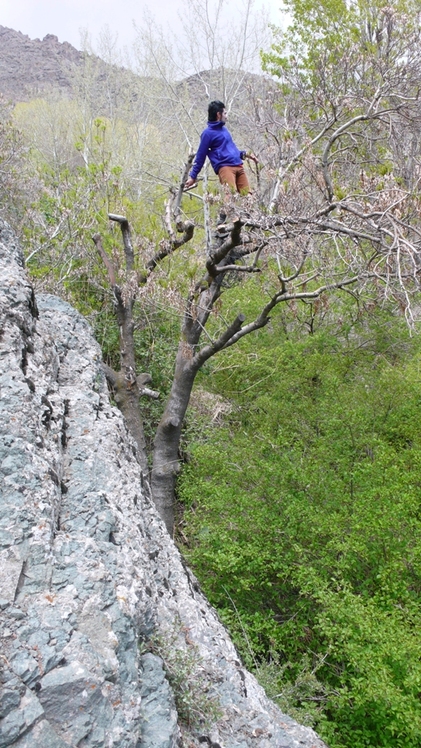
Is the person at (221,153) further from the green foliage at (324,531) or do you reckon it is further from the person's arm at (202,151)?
the green foliage at (324,531)

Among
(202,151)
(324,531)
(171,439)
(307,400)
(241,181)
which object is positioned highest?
(202,151)

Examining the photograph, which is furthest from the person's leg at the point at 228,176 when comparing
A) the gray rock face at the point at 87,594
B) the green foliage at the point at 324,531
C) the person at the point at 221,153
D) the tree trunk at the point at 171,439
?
the gray rock face at the point at 87,594

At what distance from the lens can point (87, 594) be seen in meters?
1.93

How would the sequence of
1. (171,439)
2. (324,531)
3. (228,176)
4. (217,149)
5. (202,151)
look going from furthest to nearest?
(171,439), (228,176), (217,149), (202,151), (324,531)

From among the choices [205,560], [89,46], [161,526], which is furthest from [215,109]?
[89,46]

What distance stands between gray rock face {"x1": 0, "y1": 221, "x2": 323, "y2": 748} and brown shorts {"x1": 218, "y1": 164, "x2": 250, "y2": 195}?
3.45m

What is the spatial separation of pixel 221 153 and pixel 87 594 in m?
5.35

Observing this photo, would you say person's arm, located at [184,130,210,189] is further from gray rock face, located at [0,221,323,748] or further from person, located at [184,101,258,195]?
gray rock face, located at [0,221,323,748]

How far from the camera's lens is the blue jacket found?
5844 millimetres

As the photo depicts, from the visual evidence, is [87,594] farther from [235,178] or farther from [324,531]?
[235,178]

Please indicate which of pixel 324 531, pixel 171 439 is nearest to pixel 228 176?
pixel 171 439

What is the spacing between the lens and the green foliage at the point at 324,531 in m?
4.15

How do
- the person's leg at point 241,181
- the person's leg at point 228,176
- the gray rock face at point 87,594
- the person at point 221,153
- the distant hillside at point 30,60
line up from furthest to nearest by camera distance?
1. the distant hillside at point 30,60
2. the person's leg at point 241,181
3. the person's leg at point 228,176
4. the person at point 221,153
5. the gray rock face at point 87,594

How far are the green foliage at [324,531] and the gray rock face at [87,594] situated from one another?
160 centimetres
